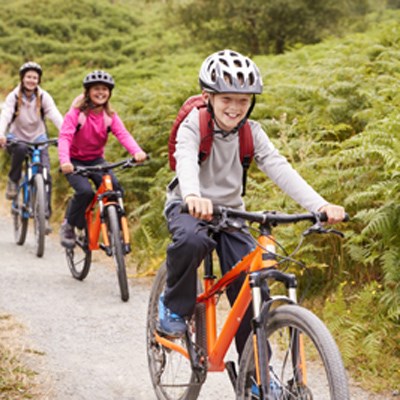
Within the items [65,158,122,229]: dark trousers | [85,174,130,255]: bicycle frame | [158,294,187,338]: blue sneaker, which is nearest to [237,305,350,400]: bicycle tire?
[158,294,187,338]: blue sneaker

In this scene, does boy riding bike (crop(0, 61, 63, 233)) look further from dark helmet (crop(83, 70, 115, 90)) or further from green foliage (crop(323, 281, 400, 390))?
green foliage (crop(323, 281, 400, 390))

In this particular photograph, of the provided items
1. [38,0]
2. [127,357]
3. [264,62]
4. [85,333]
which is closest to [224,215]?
[127,357]

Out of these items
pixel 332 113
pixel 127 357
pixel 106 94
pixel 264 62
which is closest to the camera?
pixel 127 357

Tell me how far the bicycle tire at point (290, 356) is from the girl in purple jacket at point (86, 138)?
4359 millimetres

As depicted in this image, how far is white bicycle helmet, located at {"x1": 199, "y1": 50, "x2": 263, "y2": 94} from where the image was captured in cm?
365

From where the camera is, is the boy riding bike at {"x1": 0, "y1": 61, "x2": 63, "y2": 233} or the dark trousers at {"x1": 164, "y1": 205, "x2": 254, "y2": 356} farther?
the boy riding bike at {"x1": 0, "y1": 61, "x2": 63, "y2": 233}

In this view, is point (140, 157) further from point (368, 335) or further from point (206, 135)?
point (206, 135)

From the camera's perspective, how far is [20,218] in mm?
9891

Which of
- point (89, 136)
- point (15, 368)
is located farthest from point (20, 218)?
point (15, 368)

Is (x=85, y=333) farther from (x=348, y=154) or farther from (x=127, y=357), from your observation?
(x=348, y=154)

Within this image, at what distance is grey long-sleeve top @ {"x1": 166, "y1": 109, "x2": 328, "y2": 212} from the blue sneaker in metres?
0.70

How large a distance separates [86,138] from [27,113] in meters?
2.43

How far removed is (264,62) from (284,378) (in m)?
11.5

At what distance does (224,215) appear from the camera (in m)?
3.22
